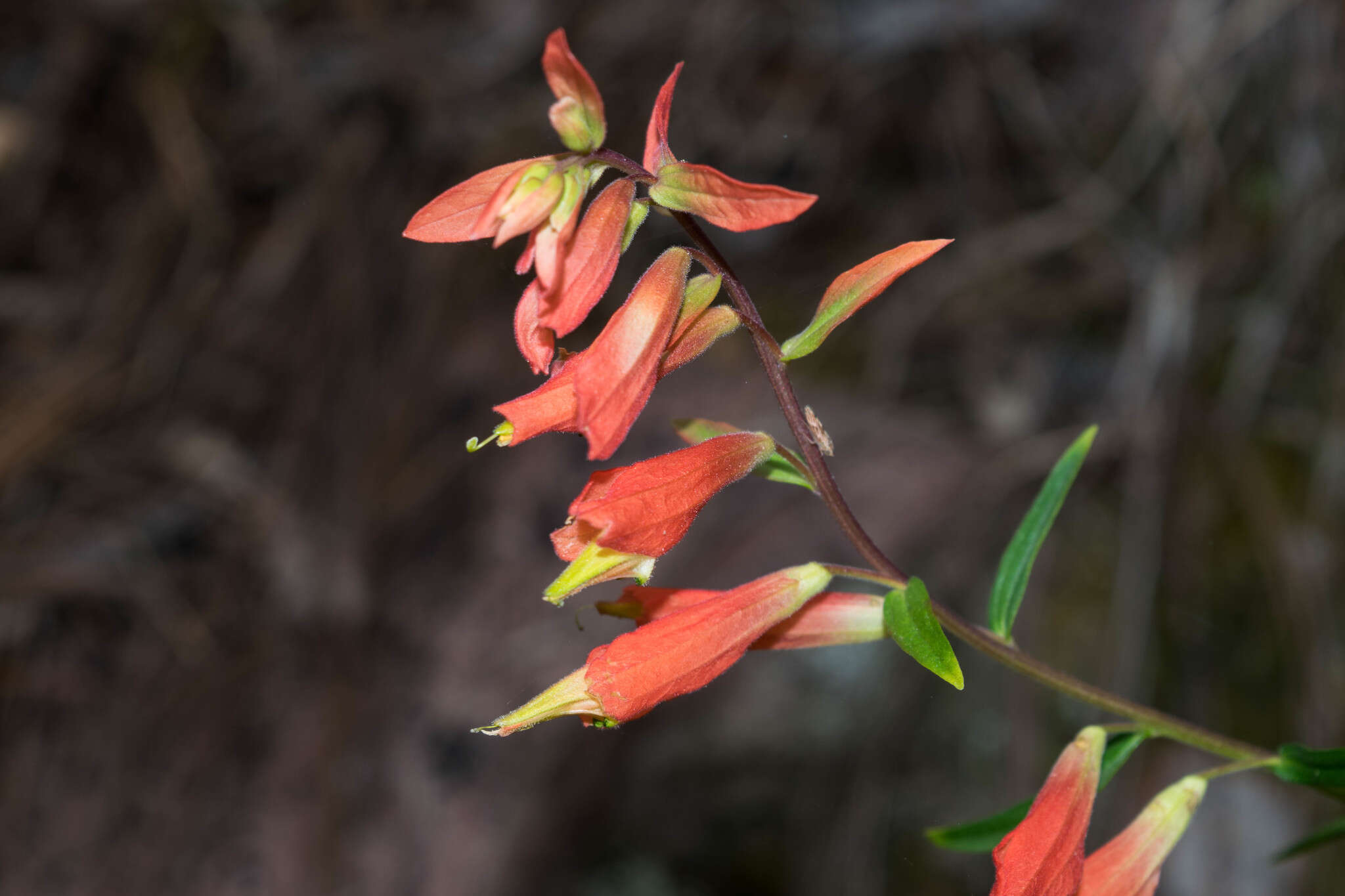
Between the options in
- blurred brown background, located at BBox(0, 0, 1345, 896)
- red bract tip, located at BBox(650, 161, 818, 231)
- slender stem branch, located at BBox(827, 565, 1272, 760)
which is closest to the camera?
red bract tip, located at BBox(650, 161, 818, 231)

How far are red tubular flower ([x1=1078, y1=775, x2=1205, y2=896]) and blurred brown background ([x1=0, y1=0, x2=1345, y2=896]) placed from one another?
5.53 ft

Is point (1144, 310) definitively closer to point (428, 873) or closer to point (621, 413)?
point (621, 413)

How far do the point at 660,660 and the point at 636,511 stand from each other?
0.47 ft

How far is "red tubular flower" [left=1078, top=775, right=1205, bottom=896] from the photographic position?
917mm

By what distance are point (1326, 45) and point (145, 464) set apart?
3.86 metres

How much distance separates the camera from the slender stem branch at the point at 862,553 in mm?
777

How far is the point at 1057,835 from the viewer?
828 millimetres

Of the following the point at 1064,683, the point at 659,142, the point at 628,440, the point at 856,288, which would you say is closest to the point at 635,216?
the point at 659,142

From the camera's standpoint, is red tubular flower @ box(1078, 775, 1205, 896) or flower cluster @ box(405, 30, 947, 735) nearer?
flower cluster @ box(405, 30, 947, 735)

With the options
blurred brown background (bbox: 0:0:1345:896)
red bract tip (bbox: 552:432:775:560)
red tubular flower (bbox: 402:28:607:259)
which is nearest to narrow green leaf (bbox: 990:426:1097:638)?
red bract tip (bbox: 552:432:775:560)

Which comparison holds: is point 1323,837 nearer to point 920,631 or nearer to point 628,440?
point 920,631

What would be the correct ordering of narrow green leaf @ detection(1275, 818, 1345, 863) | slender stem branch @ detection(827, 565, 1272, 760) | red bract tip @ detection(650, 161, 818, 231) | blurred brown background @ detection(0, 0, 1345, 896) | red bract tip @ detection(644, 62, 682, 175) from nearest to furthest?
red bract tip @ detection(650, 161, 818, 231) < red bract tip @ detection(644, 62, 682, 175) < slender stem branch @ detection(827, 565, 1272, 760) < narrow green leaf @ detection(1275, 818, 1345, 863) < blurred brown background @ detection(0, 0, 1345, 896)

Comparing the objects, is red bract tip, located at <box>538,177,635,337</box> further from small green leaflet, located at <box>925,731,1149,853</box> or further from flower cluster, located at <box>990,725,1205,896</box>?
small green leaflet, located at <box>925,731,1149,853</box>

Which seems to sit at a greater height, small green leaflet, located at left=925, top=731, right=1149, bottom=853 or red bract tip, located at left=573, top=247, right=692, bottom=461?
red bract tip, located at left=573, top=247, right=692, bottom=461
